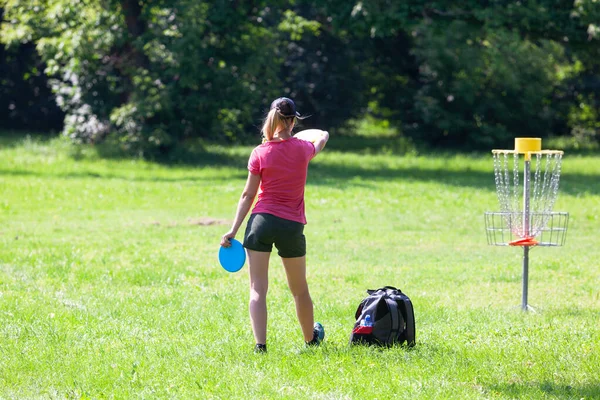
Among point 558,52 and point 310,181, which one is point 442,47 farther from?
point 310,181

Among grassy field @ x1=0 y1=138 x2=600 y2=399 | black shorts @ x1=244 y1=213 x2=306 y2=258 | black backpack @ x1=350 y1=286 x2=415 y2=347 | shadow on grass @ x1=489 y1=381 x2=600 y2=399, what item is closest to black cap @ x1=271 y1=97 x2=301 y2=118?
black shorts @ x1=244 y1=213 x2=306 y2=258

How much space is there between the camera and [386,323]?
24.7 ft

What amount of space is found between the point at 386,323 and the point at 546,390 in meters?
1.48

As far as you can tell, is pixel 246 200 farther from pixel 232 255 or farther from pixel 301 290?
pixel 301 290

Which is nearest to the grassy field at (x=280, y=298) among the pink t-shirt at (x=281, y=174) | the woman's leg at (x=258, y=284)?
the woman's leg at (x=258, y=284)

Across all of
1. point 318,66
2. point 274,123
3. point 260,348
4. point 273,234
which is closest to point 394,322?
point 260,348

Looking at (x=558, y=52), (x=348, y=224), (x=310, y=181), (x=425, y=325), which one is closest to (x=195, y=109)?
(x=310, y=181)

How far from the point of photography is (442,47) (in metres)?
33.1

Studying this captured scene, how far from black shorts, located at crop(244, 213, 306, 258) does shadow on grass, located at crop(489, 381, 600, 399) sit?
1.73 metres

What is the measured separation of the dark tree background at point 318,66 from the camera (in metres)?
25.1

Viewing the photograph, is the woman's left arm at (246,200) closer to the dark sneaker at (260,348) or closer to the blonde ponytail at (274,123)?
the blonde ponytail at (274,123)

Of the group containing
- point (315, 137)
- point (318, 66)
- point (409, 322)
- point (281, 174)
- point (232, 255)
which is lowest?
point (409, 322)

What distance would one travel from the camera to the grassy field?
21.8 feet

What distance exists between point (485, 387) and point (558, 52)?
29479 mm
